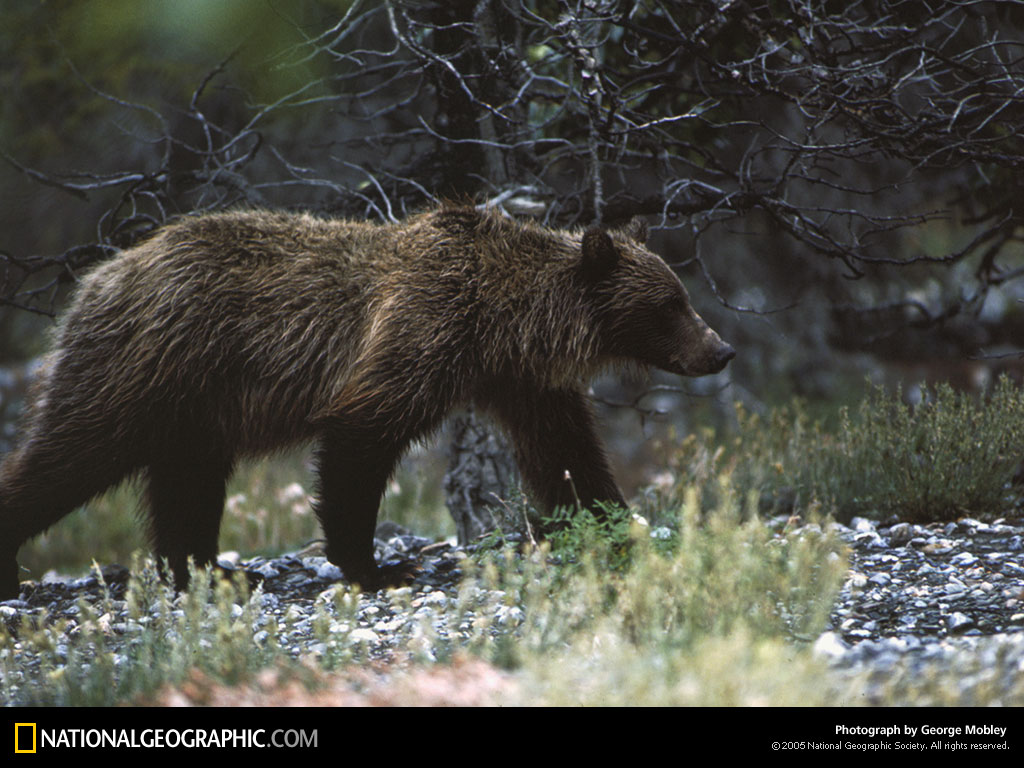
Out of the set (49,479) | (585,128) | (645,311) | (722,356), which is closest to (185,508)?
(49,479)

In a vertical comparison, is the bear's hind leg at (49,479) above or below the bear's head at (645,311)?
below

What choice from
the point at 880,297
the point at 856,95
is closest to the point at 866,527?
the point at 856,95

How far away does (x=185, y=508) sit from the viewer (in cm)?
572

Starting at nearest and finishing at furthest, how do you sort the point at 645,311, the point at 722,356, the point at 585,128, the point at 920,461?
the point at 722,356 → the point at 645,311 → the point at 920,461 → the point at 585,128

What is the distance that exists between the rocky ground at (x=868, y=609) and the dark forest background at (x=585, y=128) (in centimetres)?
119

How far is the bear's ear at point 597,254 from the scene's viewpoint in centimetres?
520

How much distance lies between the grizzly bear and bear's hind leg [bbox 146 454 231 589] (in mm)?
125

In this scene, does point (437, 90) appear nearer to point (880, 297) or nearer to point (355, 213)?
point (355, 213)
